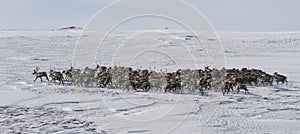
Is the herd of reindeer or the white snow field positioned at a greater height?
the herd of reindeer

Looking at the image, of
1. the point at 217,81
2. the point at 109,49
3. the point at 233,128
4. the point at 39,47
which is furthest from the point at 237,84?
the point at 39,47

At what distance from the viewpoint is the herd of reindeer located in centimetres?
1354

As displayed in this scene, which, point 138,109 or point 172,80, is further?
point 172,80

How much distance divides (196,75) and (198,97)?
4.81 feet

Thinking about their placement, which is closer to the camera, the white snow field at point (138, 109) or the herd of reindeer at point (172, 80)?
the white snow field at point (138, 109)

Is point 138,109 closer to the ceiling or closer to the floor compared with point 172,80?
closer to the floor

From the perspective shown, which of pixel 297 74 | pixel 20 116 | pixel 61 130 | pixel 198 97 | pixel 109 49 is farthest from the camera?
pixel 109 49

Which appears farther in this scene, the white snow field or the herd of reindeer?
the herd of reindeer

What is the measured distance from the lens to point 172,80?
13648 millimetres

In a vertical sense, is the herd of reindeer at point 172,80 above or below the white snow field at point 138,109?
above

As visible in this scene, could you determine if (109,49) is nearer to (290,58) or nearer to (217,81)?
(290,58)

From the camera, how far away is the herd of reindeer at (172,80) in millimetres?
13539

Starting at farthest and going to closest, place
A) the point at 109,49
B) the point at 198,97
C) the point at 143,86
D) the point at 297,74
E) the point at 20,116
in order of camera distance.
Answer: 1. the point at 109,49
2. the point at 297,74
3. the point at 143,86
4. the point at 198,97
5. the point at 20,116

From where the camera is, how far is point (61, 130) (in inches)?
336
